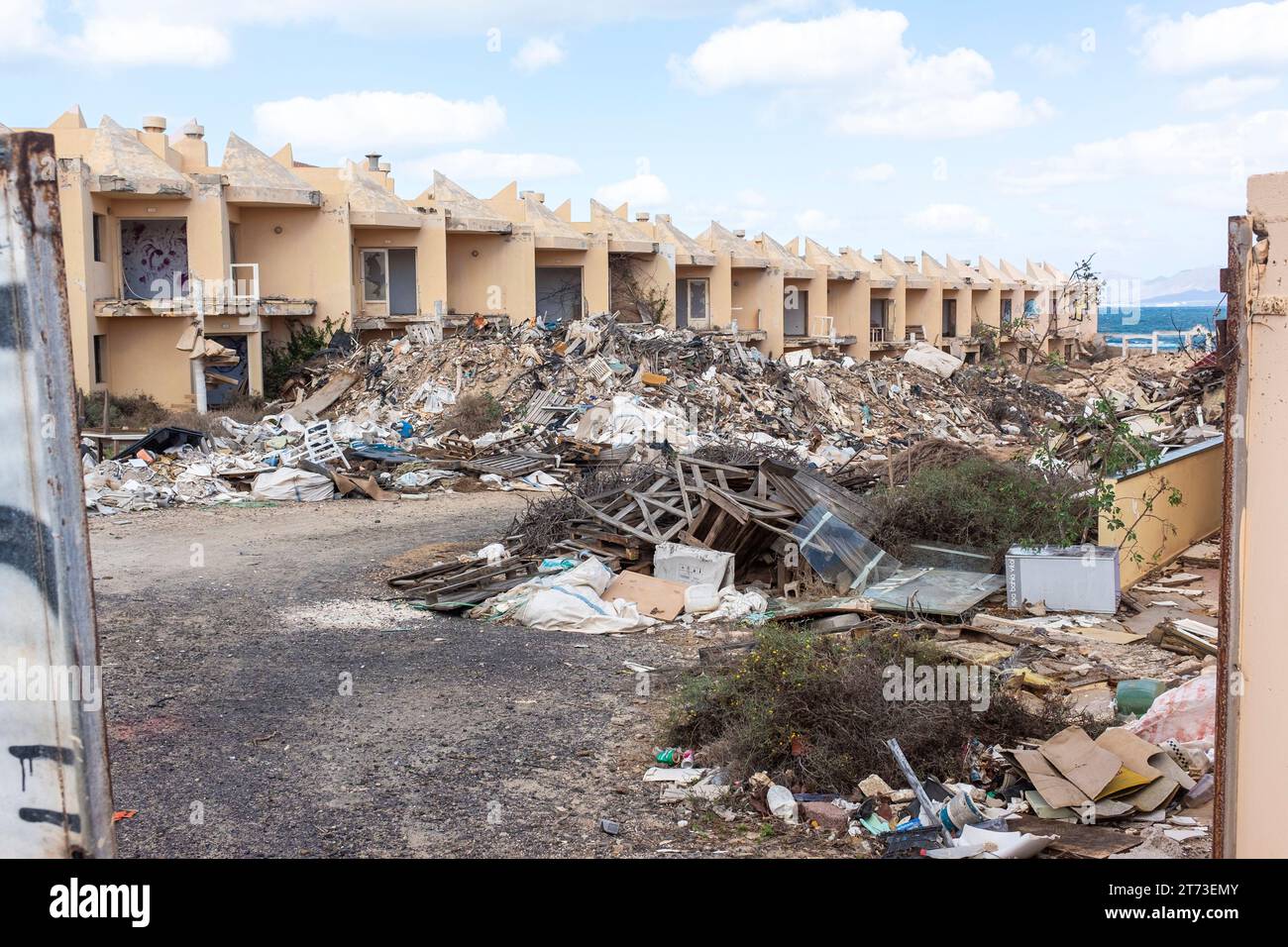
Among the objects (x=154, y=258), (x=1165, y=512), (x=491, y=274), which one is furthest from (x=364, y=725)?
(x=491, y=274)

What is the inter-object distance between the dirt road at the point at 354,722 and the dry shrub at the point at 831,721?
0.55 metres

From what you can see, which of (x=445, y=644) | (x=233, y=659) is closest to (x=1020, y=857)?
(x=445, y=644)

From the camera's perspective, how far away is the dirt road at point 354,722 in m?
5.91

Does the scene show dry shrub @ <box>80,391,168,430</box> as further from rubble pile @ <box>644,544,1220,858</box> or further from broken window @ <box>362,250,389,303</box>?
rubble pile @ <box>644,544,1220,858</box>

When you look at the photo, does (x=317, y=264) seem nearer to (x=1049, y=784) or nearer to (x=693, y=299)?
(x=693, y=299)

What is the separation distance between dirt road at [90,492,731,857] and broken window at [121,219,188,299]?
16.9m

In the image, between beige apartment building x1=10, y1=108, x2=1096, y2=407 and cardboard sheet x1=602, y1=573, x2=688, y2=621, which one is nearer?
cardboard sheet x1=602, y1=573, x2=688, y2=621

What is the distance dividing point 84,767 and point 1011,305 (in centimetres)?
6048

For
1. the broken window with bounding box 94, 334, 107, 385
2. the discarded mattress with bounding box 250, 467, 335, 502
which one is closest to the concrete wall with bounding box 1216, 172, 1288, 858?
the discarded mattress with bounding box 250, 467, 335, 502

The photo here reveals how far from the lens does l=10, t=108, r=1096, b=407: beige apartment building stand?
2652cm

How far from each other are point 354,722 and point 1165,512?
8873mm

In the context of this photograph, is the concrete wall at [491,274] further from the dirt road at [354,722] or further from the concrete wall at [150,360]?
the dirt road at [354,722]

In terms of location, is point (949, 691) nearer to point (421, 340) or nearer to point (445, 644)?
point (445, 644)

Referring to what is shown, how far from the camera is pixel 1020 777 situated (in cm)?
603
